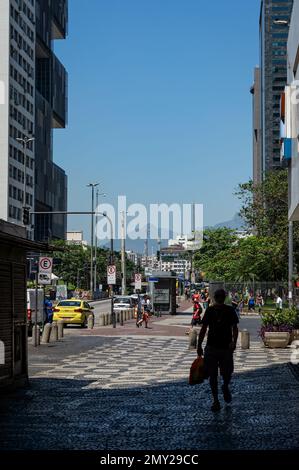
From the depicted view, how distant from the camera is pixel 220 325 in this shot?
526 inches

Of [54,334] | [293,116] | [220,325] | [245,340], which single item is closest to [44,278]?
[54,334]

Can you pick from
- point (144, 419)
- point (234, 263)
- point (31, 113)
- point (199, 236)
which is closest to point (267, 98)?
point (199, 236)

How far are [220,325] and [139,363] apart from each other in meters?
10.1

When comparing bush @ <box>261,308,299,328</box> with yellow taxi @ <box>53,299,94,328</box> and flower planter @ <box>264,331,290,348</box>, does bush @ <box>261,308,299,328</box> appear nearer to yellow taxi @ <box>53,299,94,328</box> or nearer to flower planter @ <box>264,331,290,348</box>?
flower planter @ <box>264,331,290,348</box>

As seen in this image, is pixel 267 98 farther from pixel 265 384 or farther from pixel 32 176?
pixel 265 384

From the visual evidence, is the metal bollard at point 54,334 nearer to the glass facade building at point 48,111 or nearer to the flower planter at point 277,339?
the flower planter at point 277,339

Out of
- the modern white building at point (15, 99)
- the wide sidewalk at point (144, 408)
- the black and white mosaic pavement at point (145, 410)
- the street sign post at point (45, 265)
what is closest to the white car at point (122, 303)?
the street sign post at point (45, 265)

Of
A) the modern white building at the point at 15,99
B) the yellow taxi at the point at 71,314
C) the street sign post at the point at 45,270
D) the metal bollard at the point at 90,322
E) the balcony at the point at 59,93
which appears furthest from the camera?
the balcony at the point at 59,93

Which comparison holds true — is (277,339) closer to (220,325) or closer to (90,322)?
(220,325)

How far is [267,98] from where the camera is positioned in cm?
19975

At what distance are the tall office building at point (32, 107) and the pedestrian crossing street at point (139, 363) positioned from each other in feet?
238

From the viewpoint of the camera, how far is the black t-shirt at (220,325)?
13.3 metres

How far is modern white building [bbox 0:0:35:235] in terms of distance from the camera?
113m

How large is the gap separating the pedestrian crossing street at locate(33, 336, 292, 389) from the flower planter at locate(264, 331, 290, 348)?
12.3 inches
